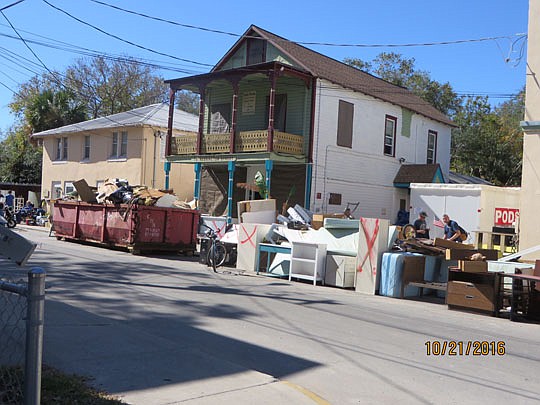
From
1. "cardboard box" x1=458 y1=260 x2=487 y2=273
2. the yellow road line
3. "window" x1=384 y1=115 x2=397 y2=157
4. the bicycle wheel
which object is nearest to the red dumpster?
the bicycle wheel

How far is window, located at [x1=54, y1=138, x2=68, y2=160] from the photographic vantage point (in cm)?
3759

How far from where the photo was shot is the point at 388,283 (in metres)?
12.8

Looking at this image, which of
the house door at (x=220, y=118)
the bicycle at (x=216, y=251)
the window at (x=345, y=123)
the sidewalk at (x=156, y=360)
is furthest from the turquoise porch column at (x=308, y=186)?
the sidewalk at (x=156, y=360)

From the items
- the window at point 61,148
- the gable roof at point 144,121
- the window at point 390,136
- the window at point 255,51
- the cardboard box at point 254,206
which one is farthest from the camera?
the window at point 61,148

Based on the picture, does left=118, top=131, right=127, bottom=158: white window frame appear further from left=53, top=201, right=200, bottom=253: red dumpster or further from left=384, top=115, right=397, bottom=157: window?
left=384, top=115, right=397, bottom=157: window

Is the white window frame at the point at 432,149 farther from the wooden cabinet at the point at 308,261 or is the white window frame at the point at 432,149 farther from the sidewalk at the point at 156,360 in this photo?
the sidewalk at the point at 156,360

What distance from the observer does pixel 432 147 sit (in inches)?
1243

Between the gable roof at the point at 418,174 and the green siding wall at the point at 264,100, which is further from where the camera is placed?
the gable roof at the point at 418,174

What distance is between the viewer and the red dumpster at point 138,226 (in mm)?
18672

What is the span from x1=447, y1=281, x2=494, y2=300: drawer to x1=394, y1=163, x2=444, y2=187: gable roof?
17017mm

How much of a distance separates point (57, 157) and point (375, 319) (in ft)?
109

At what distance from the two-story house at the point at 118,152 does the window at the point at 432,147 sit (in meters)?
13.5

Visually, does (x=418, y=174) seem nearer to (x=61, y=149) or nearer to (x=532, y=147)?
(x=532, y=147)
